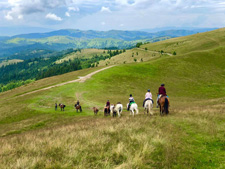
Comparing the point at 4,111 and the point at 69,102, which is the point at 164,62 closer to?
the point at 69,102

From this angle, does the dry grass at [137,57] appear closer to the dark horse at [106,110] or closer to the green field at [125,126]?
the green field at [125,126]

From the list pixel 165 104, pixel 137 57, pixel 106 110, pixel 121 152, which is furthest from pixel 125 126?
pixel 137 57

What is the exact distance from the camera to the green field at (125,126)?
25.0 feet

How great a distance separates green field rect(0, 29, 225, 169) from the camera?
7.62m

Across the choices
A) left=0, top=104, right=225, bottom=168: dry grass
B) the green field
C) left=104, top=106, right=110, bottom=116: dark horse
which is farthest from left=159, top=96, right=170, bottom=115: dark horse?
left=104, top=106, right=110, bottom=116: dark horse

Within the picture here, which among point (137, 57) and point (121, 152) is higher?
point (137, 57)

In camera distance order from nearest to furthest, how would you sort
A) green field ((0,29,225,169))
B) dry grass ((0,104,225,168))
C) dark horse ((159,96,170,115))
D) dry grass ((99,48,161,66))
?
dry grass ((0,104,225,168)) → green field ((0,29,225,169)) → dark horse ((159,96,170,115)) → dry grass ((99,48,161,66))

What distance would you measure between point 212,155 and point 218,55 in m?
100

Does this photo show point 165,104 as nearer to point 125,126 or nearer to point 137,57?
point 125,126

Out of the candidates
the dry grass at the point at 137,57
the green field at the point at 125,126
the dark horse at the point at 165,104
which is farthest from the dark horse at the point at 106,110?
the dry grass at the point at 137,57

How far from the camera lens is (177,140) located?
9.75 metres

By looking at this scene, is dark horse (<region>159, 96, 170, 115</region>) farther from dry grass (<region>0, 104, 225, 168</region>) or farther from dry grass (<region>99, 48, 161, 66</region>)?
dry grass (<region>99, 48, 161, 66</region>)

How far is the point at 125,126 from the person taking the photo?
41.3 ft

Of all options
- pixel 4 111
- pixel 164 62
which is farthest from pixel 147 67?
pixel 4 111
